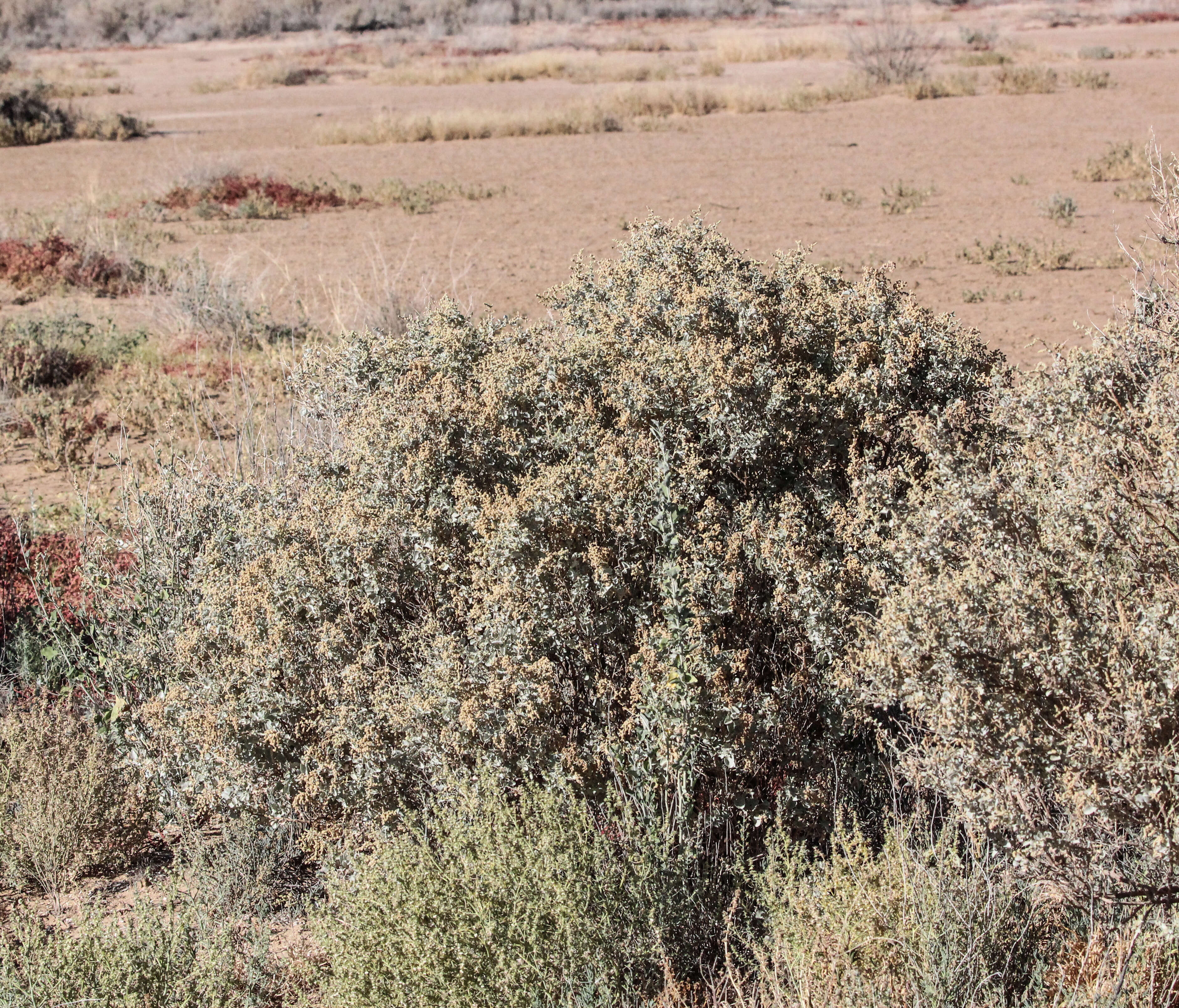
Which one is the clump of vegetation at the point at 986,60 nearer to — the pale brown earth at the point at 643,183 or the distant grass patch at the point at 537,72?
the pale brown earth at the point at 643,183

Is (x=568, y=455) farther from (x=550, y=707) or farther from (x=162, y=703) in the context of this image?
(x=162, y=703)

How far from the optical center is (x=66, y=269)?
1326cm

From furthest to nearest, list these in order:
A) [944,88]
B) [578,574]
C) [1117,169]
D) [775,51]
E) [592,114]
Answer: [775,51] < [944,88] < [592,114] < [1117,169] < [578,574]

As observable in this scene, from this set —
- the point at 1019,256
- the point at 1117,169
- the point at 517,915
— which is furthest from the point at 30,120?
the point at 517,915

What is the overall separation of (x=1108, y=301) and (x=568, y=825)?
936cm

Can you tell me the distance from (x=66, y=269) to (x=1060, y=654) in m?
12.7

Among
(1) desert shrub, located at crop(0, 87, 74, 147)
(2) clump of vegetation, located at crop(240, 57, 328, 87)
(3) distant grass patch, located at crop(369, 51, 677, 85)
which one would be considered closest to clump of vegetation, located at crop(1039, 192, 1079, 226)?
(3) distant grass patch, located at crop(369, 51, 677, 85)

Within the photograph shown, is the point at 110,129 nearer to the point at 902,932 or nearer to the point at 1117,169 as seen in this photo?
the point at 1117,169

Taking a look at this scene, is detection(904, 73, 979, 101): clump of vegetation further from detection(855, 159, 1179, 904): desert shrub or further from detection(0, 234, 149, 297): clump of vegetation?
detection(855, 159, 1179, 904): desert shrub

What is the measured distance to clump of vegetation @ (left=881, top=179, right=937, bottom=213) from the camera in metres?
15.7

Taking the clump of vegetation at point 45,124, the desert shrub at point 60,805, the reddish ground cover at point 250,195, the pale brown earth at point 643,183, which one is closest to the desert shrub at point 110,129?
the clump of vegetation at point 45,124

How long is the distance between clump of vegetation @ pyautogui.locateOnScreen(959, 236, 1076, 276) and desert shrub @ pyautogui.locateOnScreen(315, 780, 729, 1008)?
34.1 feet

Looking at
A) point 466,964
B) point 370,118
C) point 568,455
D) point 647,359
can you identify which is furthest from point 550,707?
point 370,118

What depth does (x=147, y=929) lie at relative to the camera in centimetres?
367
